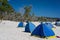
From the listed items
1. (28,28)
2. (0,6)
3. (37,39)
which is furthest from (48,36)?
(0,6)

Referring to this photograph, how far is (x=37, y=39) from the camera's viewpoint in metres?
10.4

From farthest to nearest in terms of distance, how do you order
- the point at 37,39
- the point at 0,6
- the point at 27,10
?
the point at 27,10
the point at 0,6
the point at 37,39

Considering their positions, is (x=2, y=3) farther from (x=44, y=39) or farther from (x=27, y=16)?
(x=44, y=39)

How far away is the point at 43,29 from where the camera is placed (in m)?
11.3

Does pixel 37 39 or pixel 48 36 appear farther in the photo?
pixel 48 36

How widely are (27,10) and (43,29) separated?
5941 centimetres

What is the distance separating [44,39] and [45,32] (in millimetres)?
855

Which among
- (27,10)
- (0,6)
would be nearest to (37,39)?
(0,6)

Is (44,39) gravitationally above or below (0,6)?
below

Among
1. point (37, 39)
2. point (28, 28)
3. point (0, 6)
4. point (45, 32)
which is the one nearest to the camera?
point (37, 39)

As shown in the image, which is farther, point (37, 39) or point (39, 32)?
point (39, 32)

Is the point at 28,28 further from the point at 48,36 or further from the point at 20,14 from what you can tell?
the point at 20,14

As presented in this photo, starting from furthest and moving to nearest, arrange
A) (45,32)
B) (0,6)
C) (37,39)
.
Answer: (0,6), (45,32), (37,39)

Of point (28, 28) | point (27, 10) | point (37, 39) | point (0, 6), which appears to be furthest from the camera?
point (27, 10)
